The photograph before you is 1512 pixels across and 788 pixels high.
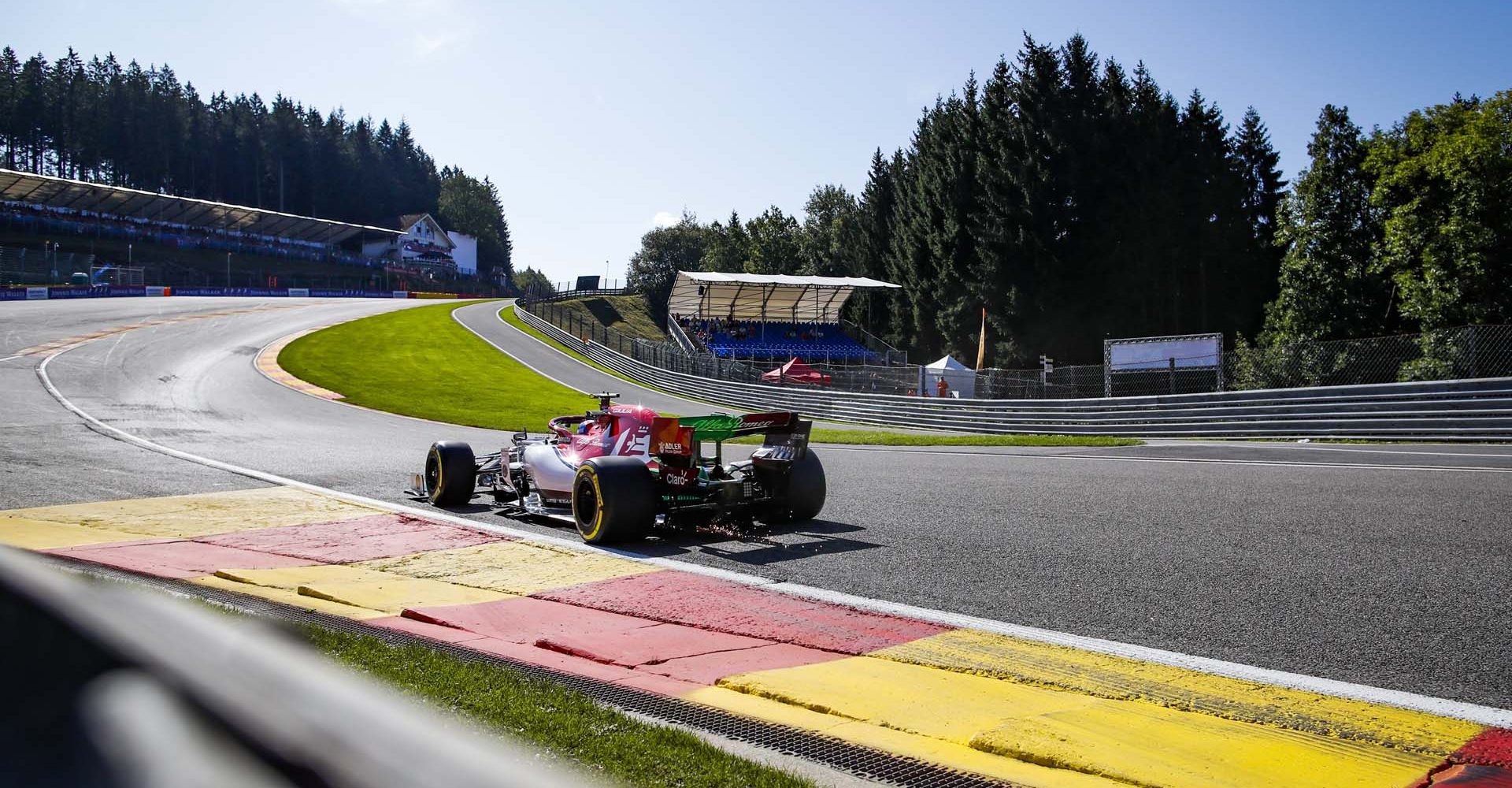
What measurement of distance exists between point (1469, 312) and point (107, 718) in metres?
38.7

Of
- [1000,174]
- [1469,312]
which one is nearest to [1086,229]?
[1000,174]

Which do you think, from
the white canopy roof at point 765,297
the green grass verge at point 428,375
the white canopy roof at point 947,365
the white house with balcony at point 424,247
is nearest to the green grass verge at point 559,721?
the green grass verge at point 428,375

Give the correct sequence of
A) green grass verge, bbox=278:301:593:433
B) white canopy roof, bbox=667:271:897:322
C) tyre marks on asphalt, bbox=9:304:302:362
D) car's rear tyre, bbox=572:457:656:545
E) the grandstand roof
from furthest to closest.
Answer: the grandstand roof < white canopy roof, bbox=667:271:897:322 < tyre marks on asphalt, bbox=9:304:302:362 < green grass verge, bbox=278:301:593:433 < car's rear tyre, bbox=572:457:656:545

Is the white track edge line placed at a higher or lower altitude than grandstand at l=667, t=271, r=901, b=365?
lower

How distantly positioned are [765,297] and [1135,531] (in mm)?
52768

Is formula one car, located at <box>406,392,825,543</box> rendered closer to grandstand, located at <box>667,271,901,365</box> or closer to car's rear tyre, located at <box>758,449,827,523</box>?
car's rear tyre, located at <box>758,449,827,523</box>

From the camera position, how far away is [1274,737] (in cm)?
418

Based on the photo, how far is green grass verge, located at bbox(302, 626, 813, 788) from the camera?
3613 millimetres

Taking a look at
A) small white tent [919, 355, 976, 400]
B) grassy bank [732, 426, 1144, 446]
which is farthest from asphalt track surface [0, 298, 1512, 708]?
small white tent [919, 355, 976, 400]

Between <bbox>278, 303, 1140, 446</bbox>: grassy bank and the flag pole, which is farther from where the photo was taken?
the flag pole

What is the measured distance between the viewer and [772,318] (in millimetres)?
63500

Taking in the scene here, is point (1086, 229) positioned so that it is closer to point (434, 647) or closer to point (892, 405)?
point (892, 405)

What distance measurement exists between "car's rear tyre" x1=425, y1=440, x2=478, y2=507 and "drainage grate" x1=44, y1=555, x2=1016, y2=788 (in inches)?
220

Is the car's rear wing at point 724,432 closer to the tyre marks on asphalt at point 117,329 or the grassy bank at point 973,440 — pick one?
the grassy bank at point 973,440
